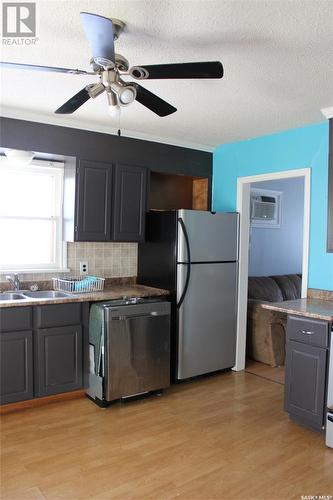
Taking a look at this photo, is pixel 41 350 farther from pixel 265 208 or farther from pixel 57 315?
pixel 265 208

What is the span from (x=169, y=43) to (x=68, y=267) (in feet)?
7.87

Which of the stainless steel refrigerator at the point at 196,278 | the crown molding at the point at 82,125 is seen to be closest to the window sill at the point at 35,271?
the stainless steel refrigerator at the point at 196,278

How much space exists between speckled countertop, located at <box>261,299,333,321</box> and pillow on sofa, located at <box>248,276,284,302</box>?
1528mm

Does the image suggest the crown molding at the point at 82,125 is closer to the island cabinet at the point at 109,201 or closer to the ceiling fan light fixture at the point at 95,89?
the island cabinet at the point at 109,201

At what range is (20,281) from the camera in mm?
3625

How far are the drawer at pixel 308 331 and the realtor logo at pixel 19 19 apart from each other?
8.12 ft

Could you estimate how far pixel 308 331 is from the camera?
289cm

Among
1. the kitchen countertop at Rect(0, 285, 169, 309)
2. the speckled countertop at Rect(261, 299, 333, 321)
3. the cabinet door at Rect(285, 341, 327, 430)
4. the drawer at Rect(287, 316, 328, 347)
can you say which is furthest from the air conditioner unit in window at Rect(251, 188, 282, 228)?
the cabinet door at Rect(285, 341, 327, 430)

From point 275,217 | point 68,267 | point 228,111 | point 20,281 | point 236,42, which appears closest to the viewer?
point 236,42

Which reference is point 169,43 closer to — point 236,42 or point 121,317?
point 236,42

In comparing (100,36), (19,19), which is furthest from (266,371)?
(19,19)

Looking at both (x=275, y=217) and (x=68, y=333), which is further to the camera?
(x=275, y=217)

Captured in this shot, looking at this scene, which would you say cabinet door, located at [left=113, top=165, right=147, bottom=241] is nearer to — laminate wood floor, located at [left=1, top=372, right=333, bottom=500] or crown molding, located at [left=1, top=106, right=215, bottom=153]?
crown molding, located at [left=1, top=106, right=215, bottom=153]

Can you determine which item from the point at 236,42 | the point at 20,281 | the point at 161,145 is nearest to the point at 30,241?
the point at 20,281
